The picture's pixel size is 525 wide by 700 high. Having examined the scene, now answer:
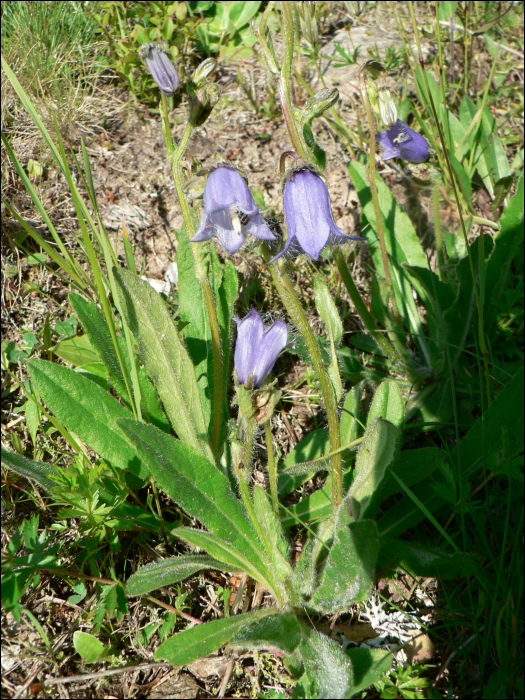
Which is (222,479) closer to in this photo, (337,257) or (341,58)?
(337,257)

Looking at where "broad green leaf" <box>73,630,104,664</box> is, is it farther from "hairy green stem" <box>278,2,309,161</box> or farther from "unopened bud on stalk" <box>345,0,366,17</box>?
"unopened bud on stalk" <box>345,0,366,17</box>

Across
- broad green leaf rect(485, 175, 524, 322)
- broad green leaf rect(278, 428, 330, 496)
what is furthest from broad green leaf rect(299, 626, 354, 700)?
broad green leaf rect(485, 175, 524, 322)

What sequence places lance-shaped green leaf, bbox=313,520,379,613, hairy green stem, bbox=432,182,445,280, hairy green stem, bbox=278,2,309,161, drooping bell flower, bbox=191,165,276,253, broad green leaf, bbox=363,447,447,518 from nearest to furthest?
lance-shaped green leaf, bbox=313,520,379,613
drooping bell flower, bbox=191,165,276,253
hairy green stem, bbox=278,2,309,161
broad green leaf, bbox=363,447,447,518
hairy green stem, bbox=432,182,445,280

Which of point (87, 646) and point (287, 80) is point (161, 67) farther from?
point (87, 646)

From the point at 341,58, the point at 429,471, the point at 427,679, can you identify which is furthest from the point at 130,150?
the point at 427,679

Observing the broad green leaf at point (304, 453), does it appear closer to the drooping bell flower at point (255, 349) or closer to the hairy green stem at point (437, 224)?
the drooping bell flower at point (255, 349)

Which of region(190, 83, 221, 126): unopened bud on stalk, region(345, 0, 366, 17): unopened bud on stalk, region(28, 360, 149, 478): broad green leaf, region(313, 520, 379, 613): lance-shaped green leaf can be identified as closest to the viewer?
region(313, 520, 379, 613): lance-shaped green leaf

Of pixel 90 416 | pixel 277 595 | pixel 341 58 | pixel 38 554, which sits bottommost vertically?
pixel 277 595
